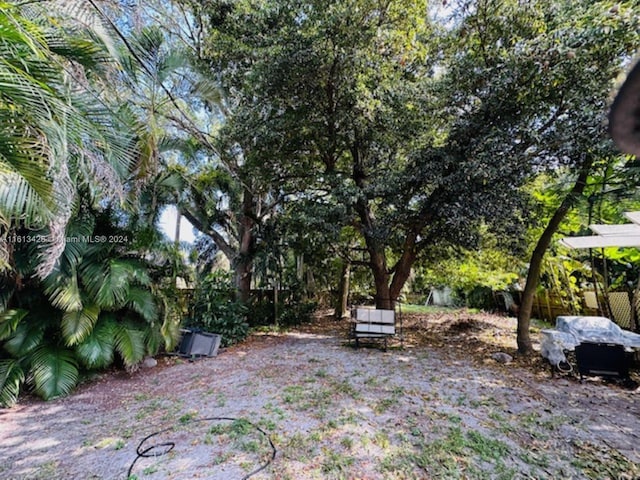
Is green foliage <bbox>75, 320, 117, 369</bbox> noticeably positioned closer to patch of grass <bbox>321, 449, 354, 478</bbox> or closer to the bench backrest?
patch of grass <bbox>321, 449, 354, 478</bbox>

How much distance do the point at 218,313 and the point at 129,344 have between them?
7.98ft

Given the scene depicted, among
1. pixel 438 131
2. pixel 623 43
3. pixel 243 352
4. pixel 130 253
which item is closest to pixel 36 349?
pixel 130 253

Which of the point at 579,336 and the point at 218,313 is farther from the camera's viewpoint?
the point at 218,313

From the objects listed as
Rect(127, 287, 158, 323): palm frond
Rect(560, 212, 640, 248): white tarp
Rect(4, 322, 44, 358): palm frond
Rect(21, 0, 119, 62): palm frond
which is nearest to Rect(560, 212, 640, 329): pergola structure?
Rect(560, 212, 640, 248): white tarp

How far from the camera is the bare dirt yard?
2512mm

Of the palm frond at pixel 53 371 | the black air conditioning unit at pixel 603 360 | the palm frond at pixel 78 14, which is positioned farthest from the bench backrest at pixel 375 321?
the palm frond at pixel 78 14

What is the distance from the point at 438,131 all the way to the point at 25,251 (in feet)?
23.8

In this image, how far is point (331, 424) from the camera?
3.15m

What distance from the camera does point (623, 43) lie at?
401 centimetres

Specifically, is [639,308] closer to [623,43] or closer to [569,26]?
[623,43]

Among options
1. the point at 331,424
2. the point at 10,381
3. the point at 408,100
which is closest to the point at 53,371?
the point at 10,381

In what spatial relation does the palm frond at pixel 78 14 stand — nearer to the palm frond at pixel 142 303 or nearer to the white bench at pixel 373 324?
the palm frond at pixel 142 303

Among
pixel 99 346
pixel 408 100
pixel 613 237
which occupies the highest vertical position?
pixel 408 100

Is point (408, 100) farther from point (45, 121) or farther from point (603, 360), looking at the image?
point (45, 121)
